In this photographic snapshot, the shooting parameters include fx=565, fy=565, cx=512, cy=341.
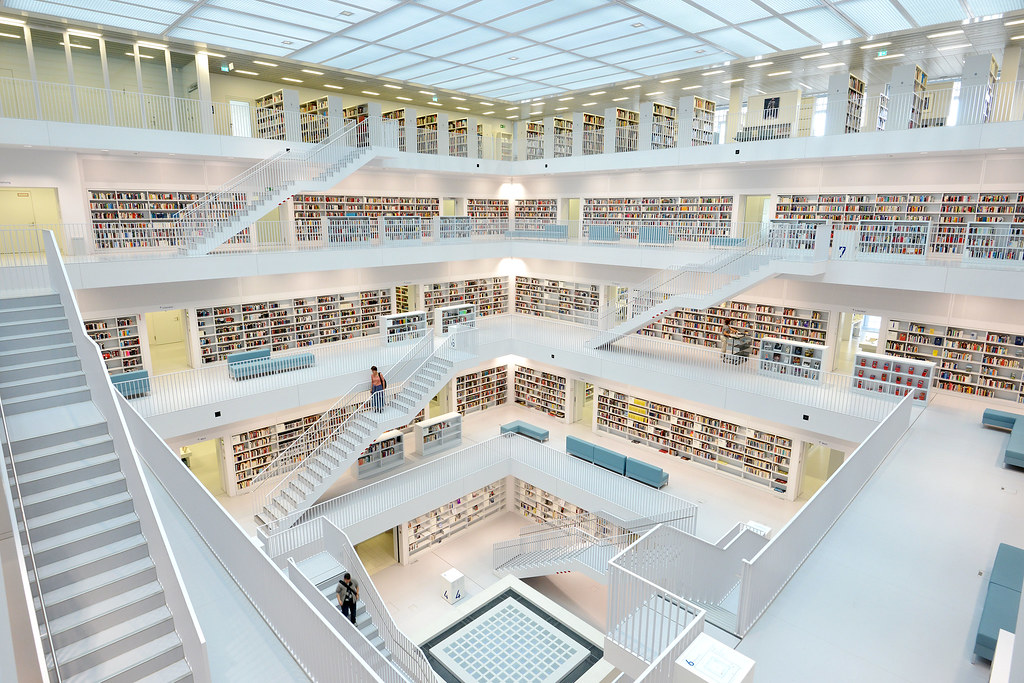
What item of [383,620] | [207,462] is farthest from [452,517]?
[207,462]

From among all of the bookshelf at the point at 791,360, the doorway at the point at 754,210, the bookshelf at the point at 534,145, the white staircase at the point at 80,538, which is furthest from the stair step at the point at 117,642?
the bookshelf at the point at 534,145

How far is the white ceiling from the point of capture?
9.89 metres

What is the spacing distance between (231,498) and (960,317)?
15.6 m

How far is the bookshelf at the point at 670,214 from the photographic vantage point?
1462 centimetres

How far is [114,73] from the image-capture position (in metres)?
13.5

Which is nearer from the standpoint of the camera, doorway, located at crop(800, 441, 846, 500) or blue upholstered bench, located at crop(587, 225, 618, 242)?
doorway, located at crop(800, 441, 846, 500)

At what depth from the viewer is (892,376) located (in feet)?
36.2

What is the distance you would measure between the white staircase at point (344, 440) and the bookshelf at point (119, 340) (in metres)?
3.77

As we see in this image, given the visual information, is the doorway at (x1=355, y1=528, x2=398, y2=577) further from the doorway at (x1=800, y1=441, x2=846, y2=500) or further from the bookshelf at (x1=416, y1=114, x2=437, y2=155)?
the bookshelf at (x1=416, y1=114, x2=437, y2=155)

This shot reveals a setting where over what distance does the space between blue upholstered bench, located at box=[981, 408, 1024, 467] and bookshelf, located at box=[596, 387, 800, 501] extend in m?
3.35

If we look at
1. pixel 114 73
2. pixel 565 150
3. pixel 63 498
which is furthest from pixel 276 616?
pixel 565 150

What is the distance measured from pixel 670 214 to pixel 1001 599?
39.8ft

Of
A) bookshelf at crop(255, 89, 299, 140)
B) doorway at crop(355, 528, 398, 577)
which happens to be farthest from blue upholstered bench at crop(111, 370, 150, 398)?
bookshelf at crop(255, 89, 299, 140)

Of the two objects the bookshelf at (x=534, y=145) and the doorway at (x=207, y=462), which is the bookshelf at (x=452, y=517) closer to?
the doorway at (x=207, y=462)
